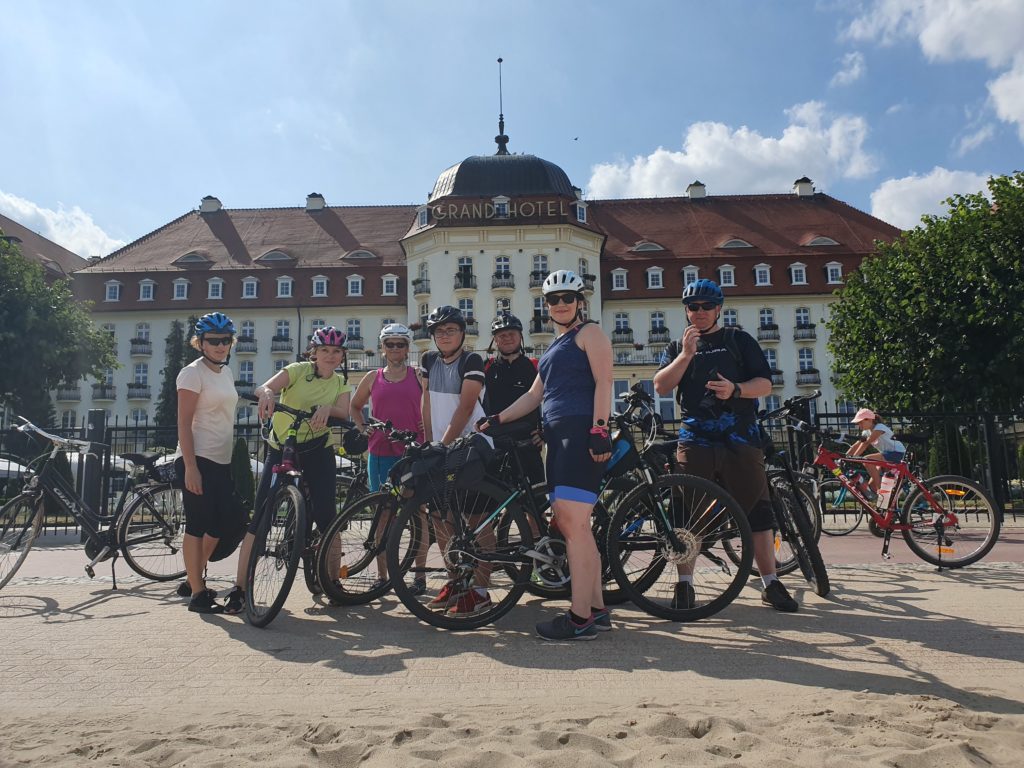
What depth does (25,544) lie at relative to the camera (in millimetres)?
6160

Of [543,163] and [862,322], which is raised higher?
[543,163]

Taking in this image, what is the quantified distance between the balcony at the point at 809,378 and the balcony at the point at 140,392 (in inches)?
1880

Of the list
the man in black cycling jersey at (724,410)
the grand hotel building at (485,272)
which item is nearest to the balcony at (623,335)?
the grand hotel building at (485,272)

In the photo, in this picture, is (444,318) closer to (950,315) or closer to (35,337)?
(950,315)

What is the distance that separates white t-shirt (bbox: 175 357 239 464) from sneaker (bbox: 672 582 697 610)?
130 inches

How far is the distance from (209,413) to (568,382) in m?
2.72

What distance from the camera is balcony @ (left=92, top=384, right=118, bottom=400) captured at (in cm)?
5534

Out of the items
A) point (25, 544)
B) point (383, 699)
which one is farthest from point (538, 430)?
point (25, 544)

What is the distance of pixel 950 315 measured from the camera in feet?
73.5

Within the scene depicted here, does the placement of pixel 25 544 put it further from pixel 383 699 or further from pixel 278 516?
pixel 383 699

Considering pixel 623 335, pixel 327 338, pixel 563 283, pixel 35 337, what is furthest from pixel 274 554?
pixel 623 335

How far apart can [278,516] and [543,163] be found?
5023cm

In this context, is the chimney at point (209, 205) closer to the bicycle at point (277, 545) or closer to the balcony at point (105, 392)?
the balcony at point (105, 392)

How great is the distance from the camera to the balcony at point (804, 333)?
176ft
